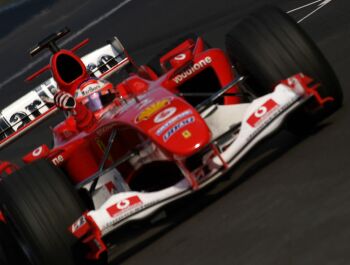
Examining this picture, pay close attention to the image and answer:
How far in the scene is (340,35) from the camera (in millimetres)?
11508

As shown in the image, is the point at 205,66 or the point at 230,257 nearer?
the point at 230,257

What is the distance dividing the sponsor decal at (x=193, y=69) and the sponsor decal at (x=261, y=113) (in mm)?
1624

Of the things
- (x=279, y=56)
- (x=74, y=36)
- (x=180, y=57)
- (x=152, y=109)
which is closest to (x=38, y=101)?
(x=180, y=57)

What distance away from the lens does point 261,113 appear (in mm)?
7590

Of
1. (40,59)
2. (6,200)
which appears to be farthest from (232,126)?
(40,59)

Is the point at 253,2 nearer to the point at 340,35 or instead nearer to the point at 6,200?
the point at 340,35

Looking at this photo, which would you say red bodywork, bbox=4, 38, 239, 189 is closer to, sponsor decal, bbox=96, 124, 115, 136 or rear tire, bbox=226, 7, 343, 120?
sponsor decal, bbox=96, 124, 115, 136

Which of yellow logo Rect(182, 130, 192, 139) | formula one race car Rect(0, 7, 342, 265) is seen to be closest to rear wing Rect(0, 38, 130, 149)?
formula one race car Rect(0, 7, 342, 265)

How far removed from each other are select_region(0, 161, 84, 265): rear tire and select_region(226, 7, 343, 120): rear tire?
6.44 ft

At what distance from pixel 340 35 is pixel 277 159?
12.6ft

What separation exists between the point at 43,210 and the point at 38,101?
463cm

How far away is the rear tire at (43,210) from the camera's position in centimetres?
741

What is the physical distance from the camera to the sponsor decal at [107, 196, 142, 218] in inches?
288

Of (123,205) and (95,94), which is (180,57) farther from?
(123,205)
